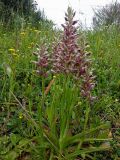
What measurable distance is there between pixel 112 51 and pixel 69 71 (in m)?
3.06

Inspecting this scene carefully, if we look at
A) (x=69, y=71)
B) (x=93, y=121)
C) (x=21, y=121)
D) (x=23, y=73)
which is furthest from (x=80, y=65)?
(x=23, y=73)

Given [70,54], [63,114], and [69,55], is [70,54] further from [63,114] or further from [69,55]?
[63,114]

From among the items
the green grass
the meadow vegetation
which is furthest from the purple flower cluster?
the green grass

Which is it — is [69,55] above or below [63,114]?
above

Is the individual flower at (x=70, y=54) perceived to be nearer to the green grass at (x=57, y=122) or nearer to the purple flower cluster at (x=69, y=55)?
the purple flower cluster at (x=69, y=55)

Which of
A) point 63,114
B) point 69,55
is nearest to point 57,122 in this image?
point 63,114

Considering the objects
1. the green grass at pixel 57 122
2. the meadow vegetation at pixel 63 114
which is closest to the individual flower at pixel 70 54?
the meadow vegetation at pixel 63 114

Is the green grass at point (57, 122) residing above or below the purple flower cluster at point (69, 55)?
below

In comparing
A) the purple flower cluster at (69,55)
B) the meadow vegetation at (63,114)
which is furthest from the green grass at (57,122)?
the purple flower cluster at (69,55)

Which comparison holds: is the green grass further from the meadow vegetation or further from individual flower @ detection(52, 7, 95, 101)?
individual flower @ detection(52, 7, 95, 101)

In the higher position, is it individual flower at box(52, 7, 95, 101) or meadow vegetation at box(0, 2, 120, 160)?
individual flower at box(52, 7, 95, 101)

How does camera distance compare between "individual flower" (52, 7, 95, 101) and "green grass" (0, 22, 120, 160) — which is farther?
"green grass" (0, 22, 120, 160)

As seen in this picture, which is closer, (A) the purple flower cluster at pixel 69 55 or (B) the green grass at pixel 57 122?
(A) the purple flower cluster at pixel 69 55

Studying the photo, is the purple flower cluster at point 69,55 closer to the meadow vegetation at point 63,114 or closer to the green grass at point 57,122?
the meadow vegetation at point 63,114
